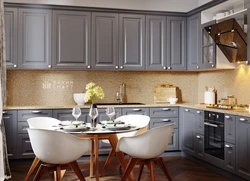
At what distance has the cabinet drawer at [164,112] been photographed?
5545 mm

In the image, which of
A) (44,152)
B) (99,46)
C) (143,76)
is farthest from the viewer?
(143,76)

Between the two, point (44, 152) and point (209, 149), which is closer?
point (44, 152)

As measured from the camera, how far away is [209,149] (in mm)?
4762

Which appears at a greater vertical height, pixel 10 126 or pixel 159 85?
pixel 159 85

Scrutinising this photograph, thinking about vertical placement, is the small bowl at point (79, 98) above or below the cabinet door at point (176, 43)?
below

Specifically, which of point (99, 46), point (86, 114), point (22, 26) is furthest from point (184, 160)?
point (22, 26)

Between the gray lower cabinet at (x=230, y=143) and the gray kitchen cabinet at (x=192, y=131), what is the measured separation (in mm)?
631

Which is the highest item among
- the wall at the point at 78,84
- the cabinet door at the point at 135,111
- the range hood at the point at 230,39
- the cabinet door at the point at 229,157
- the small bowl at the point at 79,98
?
the range hood at the point at 230,39

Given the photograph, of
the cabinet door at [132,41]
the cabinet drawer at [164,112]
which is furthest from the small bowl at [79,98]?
the cabinet drawer at [164,112]

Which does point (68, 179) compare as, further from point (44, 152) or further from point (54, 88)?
point (54, 88)

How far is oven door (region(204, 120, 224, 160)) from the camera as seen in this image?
4.45 m

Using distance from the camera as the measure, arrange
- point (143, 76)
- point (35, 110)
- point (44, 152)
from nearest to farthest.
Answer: point (44, 152) < point (35, 110) < point (143, 76)

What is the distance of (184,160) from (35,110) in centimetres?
240

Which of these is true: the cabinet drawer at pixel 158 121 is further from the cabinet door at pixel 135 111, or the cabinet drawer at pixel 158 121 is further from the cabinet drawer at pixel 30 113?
the cabinet drawer at pixel 30 113
